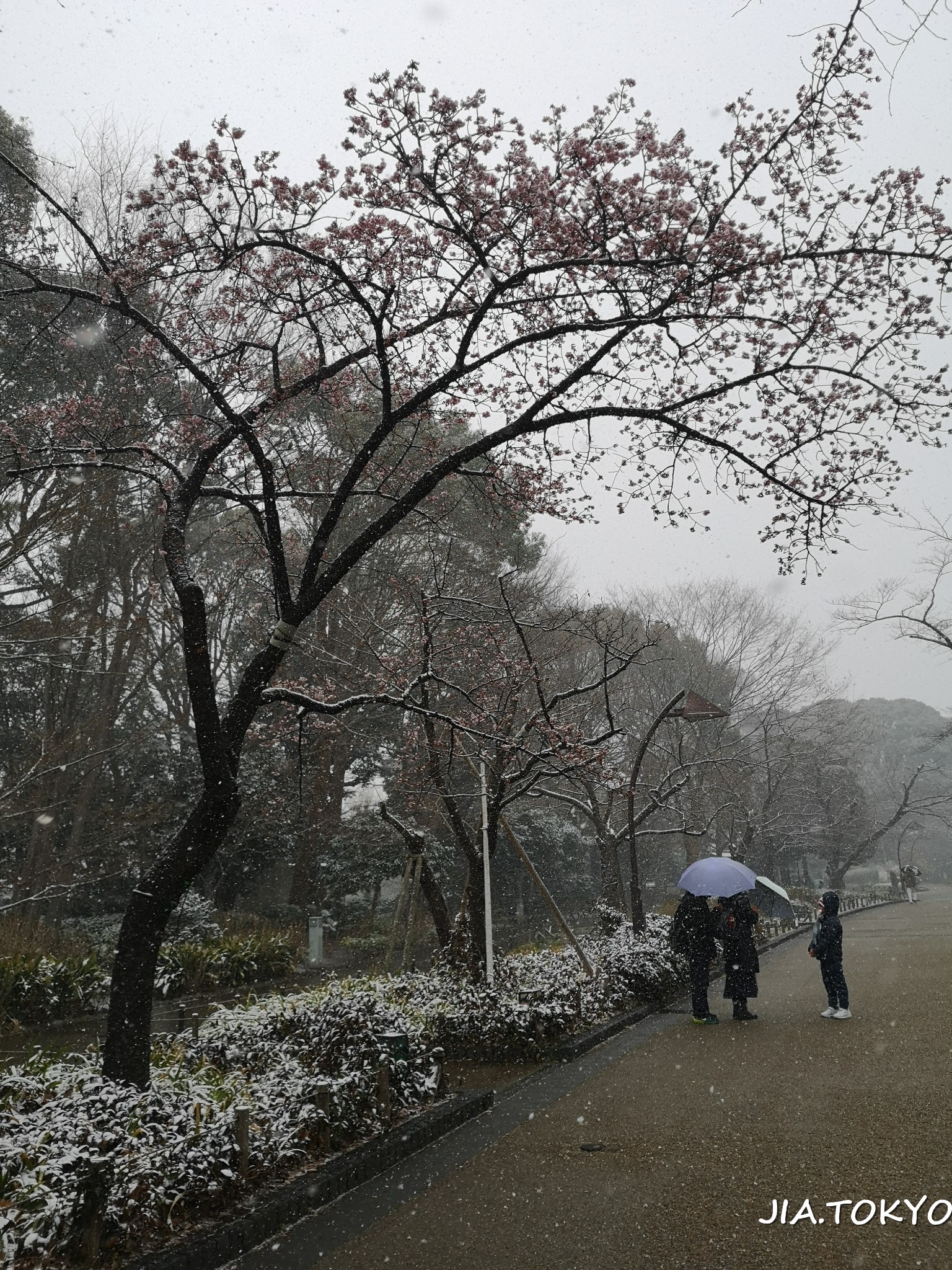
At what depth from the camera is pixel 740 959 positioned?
10.5 metres

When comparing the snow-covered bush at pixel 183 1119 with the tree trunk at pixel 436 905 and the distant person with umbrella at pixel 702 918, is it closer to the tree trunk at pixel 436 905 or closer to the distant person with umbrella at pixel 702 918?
Answer: the tree trunk at pixel 436 905

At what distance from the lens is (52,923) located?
600 inches

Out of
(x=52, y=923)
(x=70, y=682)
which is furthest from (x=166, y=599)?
(x=52, y=923)

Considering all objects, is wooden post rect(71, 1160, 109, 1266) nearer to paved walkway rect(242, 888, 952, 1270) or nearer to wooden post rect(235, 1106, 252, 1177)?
paved walkway rect(242, 888, 952, 1270)

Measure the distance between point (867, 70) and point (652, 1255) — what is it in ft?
20.4

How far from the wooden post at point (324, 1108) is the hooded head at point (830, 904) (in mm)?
6468

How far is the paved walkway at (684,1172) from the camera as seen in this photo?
3906 millimetres

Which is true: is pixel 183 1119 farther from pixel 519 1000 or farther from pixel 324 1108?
pixel 519 1000

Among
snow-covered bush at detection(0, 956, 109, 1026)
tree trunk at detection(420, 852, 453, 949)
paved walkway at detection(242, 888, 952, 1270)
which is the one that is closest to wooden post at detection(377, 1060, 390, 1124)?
paved walkway at detection(242, 888, 952, 1270)

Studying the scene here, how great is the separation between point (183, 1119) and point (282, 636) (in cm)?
276

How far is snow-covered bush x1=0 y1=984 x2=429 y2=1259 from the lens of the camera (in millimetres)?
3719

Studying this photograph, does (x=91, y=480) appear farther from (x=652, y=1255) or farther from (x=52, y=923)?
(x=652, y=1255)

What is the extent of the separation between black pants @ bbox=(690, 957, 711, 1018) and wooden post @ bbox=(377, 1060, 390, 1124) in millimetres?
5358

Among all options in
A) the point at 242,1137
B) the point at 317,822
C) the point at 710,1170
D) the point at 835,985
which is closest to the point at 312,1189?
the point at 242,1137
